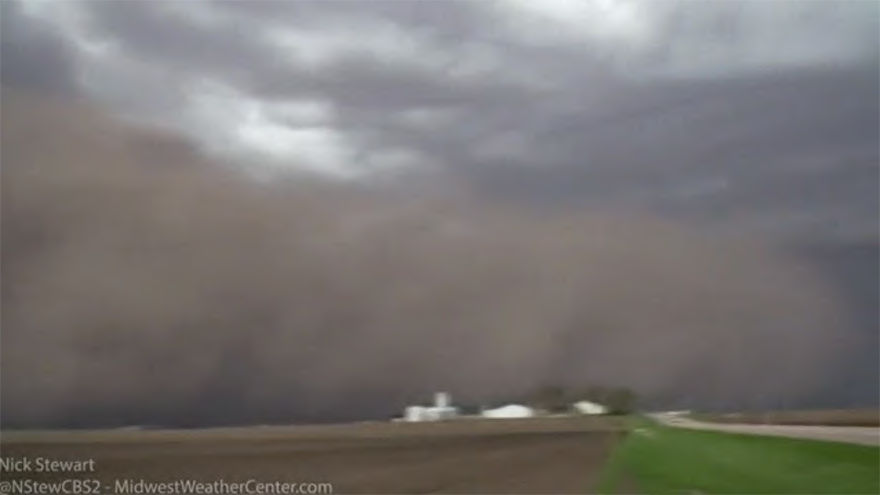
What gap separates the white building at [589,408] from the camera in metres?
177

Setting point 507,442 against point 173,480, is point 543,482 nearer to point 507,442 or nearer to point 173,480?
point 173,480

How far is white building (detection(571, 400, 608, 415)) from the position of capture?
582ft

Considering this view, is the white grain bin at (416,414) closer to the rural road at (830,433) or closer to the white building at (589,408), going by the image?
the white building at (589,408)

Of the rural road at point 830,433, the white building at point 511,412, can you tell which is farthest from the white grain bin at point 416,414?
the rural road at point 830,433

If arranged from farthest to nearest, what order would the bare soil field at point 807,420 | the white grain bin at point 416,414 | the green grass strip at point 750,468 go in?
the white grain bin at point 416,414, the bare soil field at point 807,420, the green grass strip at point 750,468

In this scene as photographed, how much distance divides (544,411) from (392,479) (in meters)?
151

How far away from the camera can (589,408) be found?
18200 cm

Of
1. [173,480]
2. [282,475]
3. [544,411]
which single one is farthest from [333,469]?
[544,411]

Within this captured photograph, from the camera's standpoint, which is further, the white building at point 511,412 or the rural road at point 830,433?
the white building at point 511,412

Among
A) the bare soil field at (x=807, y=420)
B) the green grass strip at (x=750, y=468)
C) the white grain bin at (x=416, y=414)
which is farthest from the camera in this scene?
the white grain bin at (x=416, y=414)

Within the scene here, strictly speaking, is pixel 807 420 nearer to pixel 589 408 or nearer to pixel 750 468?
pixel 589 408

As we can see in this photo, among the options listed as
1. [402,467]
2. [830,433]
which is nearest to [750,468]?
[402,467]

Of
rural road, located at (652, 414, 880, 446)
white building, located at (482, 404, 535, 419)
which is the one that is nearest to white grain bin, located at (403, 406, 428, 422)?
white building, located at (482, 404, 535, 419)

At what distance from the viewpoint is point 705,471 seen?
29.5 meters
